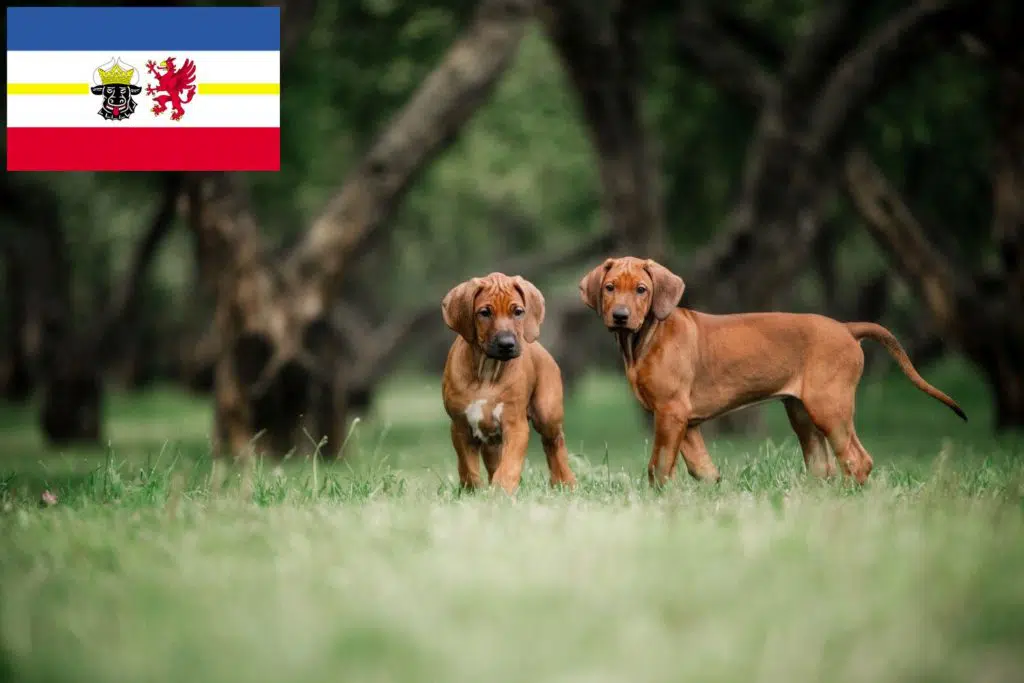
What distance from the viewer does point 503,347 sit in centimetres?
550

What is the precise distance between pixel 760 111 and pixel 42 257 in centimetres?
1425

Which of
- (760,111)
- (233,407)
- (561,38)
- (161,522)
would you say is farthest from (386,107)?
(161,522)

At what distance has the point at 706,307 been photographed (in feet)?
48.5

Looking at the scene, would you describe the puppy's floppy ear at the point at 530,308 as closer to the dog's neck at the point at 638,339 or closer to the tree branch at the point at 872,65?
the dog's neck at the point at 638,339

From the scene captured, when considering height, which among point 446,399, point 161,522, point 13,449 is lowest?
point 13,449

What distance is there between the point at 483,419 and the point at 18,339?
90.6 ft

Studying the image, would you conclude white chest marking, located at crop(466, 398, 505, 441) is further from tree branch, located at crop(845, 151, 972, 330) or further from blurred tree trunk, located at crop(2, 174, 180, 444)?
tree branch, located at crop(845, 151, 972, 330)

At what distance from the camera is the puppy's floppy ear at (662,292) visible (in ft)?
19.5

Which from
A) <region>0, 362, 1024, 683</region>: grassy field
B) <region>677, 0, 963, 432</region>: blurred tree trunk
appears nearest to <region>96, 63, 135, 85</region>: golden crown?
<region>0, 362, 1024, 683</region>: grassy field

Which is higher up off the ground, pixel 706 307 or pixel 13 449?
pixel 706 307

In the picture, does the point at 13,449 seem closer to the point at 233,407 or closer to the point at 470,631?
A: the point at 233,407

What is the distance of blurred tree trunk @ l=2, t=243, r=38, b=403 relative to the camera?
29.5 metres

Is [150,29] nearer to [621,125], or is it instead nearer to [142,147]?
[142,147]

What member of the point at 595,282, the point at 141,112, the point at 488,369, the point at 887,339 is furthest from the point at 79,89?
the point at 887,339
